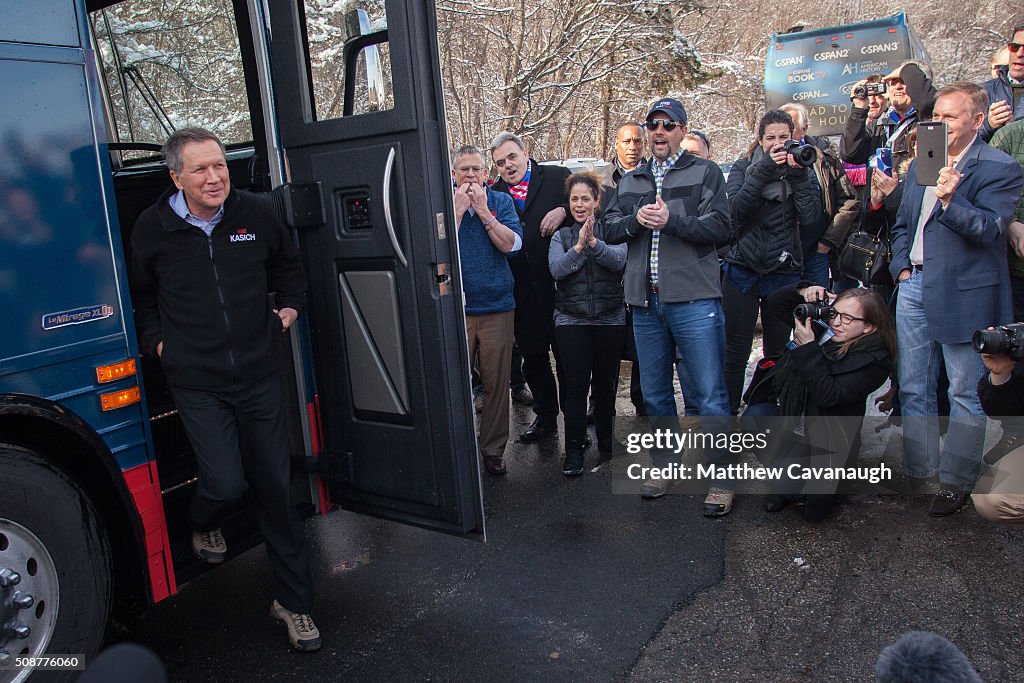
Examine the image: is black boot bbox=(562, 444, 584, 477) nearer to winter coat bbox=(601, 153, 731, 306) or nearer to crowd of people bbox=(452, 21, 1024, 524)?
crowd of people bbox=(452, 21, 1024, 524)

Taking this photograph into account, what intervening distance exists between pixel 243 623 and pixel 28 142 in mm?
2017

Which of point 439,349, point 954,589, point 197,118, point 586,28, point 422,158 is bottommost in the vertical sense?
point 954,589

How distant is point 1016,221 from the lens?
4.17 metres

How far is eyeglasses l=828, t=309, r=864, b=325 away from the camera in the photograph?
14.0 ft

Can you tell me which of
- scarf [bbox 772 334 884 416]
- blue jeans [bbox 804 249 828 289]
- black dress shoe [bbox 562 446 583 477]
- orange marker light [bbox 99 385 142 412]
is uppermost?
orange marker light [bbox 99 385 142 412]

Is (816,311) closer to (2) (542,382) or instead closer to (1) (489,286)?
(1) (489,286)

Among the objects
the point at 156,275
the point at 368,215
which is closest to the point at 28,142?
the point at 156,275

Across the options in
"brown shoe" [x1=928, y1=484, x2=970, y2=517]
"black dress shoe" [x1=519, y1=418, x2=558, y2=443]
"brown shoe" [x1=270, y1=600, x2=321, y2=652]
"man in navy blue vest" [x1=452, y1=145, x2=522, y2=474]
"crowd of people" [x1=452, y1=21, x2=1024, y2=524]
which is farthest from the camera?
"black dress shoe" [x1=519, y1=418, x2=558, y2=443]

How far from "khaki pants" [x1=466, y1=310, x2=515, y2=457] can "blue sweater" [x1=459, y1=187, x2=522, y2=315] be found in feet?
0.23

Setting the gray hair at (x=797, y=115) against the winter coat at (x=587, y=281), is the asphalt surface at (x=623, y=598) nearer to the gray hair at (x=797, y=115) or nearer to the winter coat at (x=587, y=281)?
the winter coat at (x=587, y=281)

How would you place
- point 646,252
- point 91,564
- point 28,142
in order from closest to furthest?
point 28,142, point 91,564, point 646,252

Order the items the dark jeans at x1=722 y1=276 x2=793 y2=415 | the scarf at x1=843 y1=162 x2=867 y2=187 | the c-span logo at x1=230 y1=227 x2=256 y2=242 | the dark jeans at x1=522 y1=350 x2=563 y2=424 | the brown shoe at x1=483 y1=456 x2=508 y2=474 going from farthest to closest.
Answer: the scarf at x1=843 y1=162 x2=867 y2=187 < the dark jeans at x1=522 y1=350 x2=563 y2=424 < the dark jeans at x1=722 y1=276 x2=793 y2=415 < the brown shoe at x1=483 y1=456 x2=508 y2=474 < the c-span logo at x1=230 y1=227 x2=256 y2=242

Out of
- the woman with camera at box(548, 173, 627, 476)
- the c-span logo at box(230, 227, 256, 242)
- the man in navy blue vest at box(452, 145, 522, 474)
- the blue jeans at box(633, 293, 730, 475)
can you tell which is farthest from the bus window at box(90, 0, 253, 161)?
the blue jeans at box(633, 293, 730, 475)

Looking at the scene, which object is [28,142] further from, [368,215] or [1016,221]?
[1016,221]
